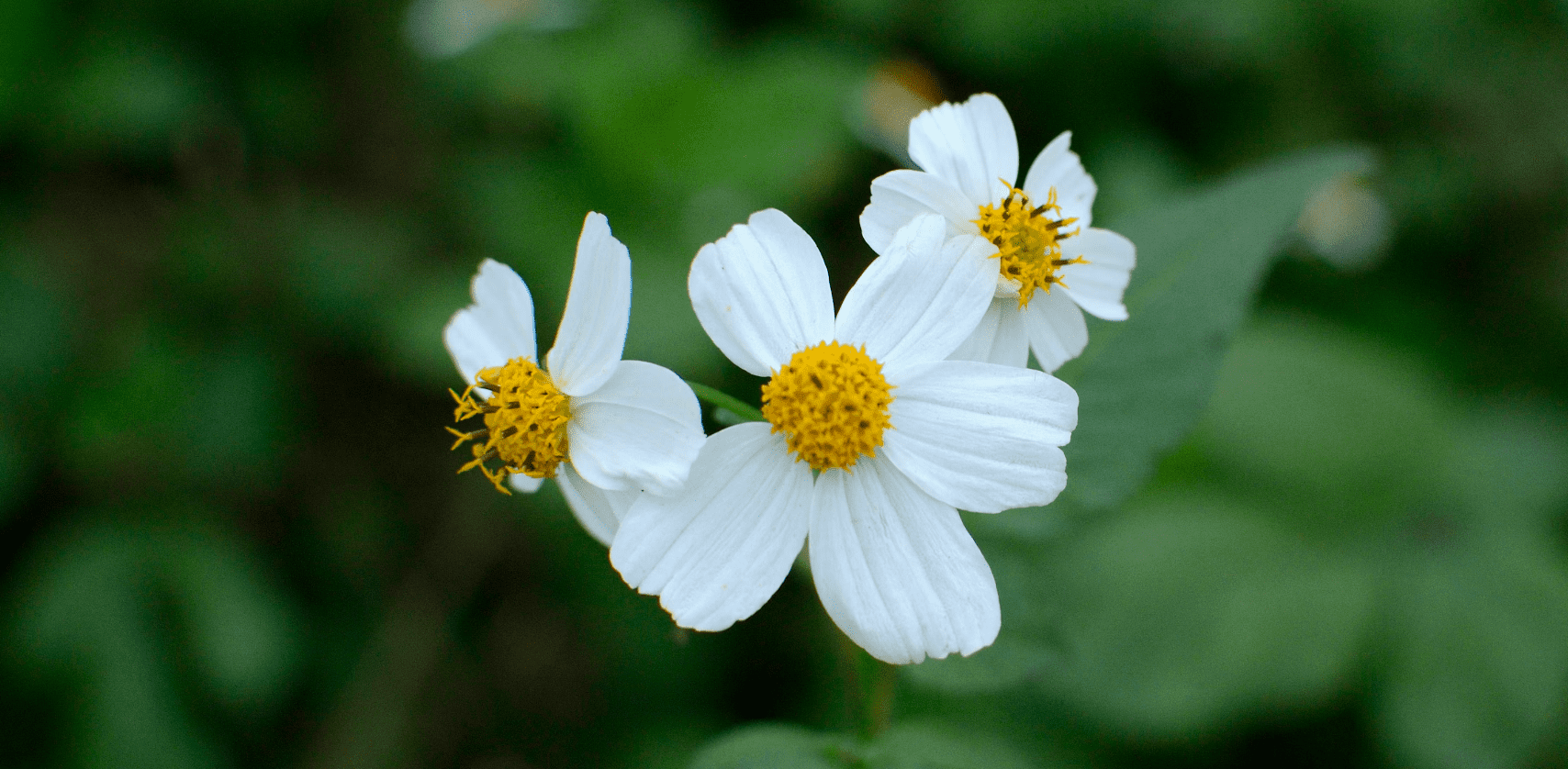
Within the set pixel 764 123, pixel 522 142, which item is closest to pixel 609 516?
pixel 764 123

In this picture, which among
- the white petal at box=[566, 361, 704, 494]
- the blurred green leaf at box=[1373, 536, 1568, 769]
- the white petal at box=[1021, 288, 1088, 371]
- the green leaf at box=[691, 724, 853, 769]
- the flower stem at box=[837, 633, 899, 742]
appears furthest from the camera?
the blurred green leaf at box=[1373, 536, 1568, 769]

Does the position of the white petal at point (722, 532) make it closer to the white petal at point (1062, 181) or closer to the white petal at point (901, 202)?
the white petal at point (901, 202)

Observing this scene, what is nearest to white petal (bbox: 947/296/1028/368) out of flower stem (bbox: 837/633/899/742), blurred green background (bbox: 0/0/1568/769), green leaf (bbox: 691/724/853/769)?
flower stem (bbox: 837/633/899/742)

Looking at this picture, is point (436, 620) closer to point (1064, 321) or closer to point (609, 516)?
point (609, 516)

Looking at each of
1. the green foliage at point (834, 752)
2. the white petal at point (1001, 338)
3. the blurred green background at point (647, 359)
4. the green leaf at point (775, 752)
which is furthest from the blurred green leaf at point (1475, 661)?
the white petal at point (1001, 338)

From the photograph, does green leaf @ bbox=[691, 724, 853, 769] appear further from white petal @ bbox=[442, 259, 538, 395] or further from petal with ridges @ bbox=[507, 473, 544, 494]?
white petal @ bbox=[442, 259, 538, 395]

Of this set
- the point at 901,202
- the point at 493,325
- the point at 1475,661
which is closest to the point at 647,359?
the point at 493,325
